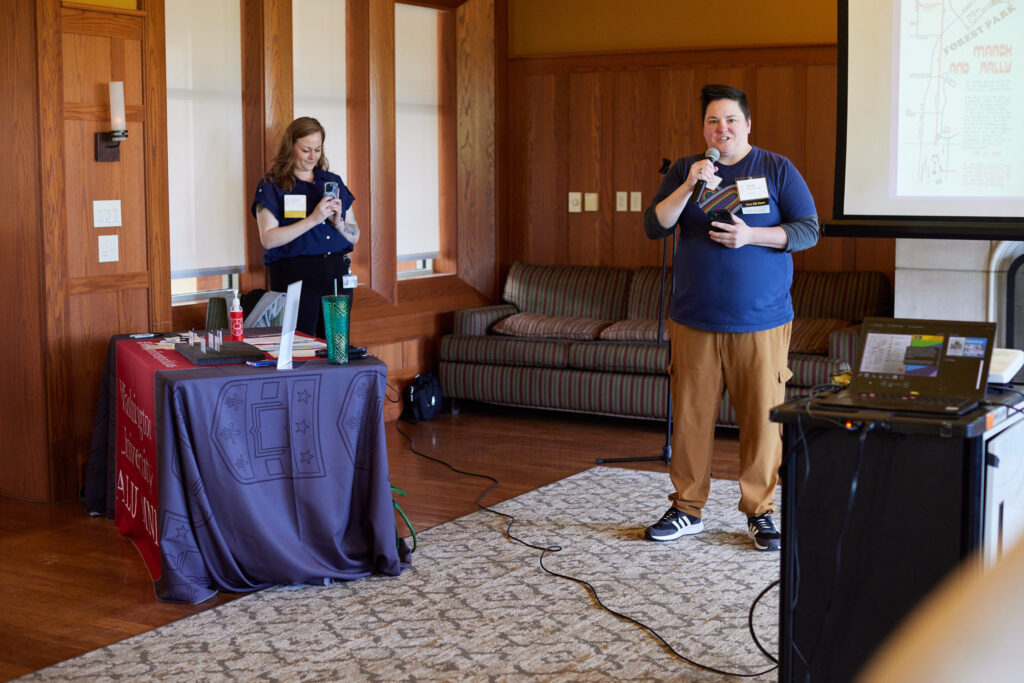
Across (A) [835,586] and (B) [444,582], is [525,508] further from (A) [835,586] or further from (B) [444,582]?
(A) [835,586]

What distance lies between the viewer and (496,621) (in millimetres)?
3445

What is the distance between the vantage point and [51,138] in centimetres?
480

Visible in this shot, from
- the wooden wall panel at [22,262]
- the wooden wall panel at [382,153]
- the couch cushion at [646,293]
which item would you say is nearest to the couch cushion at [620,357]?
the couch cushion at [646,293]

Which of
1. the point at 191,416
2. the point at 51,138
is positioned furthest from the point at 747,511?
the point at 51,138

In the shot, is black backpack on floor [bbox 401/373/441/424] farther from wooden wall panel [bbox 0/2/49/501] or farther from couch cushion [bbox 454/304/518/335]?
wooden wall panel [bbox 0/2/49/501]

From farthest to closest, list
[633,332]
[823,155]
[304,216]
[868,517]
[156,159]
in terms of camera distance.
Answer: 1. [823,155]
2. [633,332]
3. [304,216]
4. [156,159]
5. [868,517]

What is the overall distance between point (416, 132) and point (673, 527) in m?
3.97

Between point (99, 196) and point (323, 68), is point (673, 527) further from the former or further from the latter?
point (323, 68)

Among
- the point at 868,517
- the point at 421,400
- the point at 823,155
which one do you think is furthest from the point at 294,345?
the point at 823,155

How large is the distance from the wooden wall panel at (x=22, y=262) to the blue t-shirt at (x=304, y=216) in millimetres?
1044

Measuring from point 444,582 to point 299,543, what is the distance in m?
0.51

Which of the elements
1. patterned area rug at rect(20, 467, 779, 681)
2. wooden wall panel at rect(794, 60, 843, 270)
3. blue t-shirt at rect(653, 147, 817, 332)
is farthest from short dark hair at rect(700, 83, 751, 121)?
wooden wall panel at rect(794, 60, 843, 270)

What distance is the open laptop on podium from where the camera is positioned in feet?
8.27

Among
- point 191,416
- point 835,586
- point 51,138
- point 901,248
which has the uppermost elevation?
point 51,138
